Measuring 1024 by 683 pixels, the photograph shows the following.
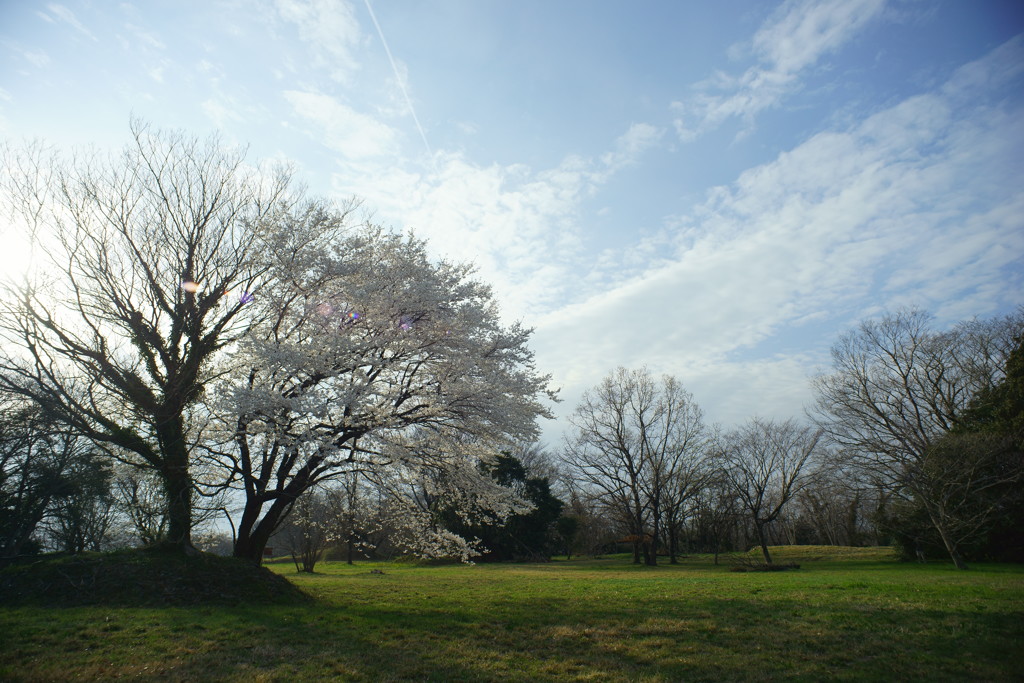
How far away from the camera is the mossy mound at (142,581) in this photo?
934 cm

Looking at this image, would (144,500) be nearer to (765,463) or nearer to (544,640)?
(544,640)

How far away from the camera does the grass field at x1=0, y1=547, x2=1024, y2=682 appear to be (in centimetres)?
608

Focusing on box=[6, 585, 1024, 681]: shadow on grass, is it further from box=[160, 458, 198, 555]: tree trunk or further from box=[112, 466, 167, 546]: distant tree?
box=[112, 466, 167, 546]: distant tree

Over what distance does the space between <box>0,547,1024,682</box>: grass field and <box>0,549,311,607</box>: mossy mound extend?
22.8 inches

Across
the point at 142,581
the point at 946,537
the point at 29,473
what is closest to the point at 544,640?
the point at 29,473

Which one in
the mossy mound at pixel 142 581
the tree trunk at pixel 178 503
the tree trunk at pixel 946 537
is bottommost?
the tree trunk at pixel 946 537

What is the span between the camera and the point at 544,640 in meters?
7.58

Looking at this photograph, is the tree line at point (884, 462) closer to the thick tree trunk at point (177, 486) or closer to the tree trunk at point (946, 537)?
the tree trunk at point (946, 537)

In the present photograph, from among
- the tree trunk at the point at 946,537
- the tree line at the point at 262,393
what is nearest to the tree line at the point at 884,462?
the tree trunk at the point at 946,537

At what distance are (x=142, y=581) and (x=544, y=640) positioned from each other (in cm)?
817

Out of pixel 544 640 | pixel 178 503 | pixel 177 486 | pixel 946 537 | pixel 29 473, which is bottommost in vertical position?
pixel 946 537

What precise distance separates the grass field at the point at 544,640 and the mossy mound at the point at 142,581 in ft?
1.90

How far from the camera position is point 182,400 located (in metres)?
9.84

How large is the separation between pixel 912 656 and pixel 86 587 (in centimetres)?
1382
